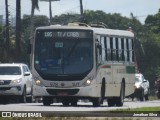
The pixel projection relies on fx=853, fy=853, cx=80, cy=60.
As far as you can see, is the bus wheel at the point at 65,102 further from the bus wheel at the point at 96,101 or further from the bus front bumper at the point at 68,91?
the bus front bumper at the point at 68,91

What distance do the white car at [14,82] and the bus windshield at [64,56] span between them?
20.5 ft

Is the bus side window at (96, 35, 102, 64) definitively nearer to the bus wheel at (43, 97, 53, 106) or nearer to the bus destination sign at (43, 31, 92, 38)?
the bus destination sign at (43, 31, 92, 38)

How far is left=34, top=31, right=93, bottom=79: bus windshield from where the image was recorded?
33.9 metres

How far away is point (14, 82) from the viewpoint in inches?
1592

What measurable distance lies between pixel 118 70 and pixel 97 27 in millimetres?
2148

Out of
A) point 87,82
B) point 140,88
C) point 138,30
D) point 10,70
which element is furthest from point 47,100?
point 138,30

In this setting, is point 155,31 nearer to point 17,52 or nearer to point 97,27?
point 17,52

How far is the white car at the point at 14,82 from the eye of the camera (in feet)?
132

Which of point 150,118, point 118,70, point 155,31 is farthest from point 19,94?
point 155,31

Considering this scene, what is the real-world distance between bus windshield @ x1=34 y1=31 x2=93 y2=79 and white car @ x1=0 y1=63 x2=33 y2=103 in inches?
246

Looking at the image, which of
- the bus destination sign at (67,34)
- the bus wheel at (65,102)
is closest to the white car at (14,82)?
the bus wheel at (65,102)

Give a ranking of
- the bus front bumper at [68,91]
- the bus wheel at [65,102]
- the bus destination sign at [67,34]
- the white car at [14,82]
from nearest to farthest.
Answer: the bus front bumper at [68,91], the bus destination sign at [67,34], the bus wheel at [65,102], the white car at [14,82]

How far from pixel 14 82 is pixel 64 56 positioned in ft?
23.2

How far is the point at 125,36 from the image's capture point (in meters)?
37.9
